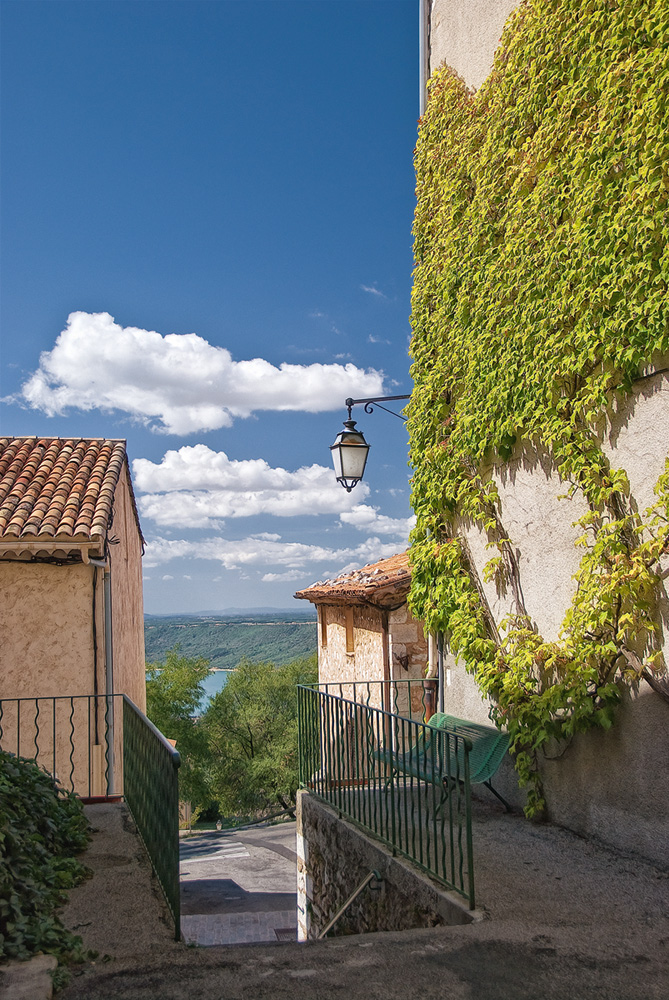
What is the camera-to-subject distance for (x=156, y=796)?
4.54m

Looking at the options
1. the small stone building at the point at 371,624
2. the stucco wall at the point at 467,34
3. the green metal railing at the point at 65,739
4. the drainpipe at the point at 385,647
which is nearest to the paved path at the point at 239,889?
the green metal railing at the point at 65,739

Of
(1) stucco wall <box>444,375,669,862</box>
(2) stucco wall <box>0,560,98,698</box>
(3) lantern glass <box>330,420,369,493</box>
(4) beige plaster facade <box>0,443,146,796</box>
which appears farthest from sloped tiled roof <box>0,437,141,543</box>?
(1) stucco wall <box>444,375,669,862</box>

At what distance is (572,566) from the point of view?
5605mm

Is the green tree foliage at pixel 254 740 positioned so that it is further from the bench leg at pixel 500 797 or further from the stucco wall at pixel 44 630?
the bench leg at pixel 500 797

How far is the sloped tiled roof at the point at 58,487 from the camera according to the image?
8773 mm

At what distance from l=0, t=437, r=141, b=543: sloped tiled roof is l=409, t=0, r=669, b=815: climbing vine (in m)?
4.17

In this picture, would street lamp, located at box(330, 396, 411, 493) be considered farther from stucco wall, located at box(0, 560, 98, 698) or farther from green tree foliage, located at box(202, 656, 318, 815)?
green tree foliage, located at box(202, 656, 318, 815)

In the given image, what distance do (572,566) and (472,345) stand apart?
2196 mm

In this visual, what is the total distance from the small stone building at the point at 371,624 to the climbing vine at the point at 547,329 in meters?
4.24

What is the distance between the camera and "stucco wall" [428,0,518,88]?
6.80m

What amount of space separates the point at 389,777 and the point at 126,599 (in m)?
8.11

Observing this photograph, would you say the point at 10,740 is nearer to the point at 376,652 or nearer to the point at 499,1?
the point at 376,652

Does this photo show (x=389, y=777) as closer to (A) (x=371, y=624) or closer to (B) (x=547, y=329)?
(B) (x=547, y=329)

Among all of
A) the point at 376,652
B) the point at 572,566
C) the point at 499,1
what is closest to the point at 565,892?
the point at 572,566
